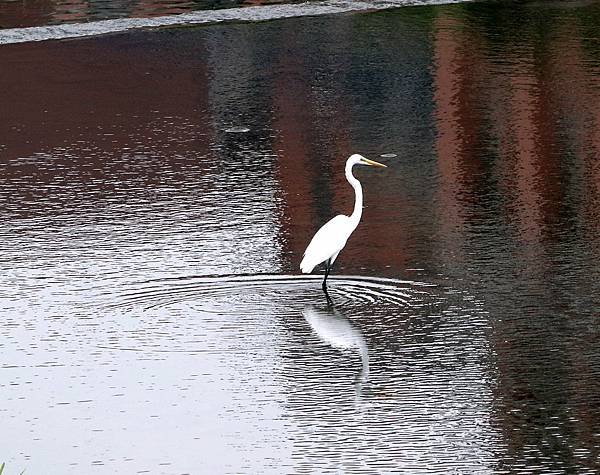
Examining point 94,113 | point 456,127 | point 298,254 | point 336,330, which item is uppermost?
point 336,330

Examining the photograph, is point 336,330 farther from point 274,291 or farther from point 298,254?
point 298,254

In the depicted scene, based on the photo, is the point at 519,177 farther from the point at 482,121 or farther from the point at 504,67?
the point at 504,67

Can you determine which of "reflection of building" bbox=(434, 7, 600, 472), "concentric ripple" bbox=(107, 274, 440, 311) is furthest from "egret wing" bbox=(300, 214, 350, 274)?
"reflection of building" bbox=(434, 7, 600, 472)

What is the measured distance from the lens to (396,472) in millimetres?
8258

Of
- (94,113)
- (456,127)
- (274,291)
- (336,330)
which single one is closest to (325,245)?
(274,291)

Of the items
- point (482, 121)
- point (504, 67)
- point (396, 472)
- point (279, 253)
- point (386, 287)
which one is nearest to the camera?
point (396, 472)

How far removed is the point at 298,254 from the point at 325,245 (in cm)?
104

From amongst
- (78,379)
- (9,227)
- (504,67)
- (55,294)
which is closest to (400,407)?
(78,379)

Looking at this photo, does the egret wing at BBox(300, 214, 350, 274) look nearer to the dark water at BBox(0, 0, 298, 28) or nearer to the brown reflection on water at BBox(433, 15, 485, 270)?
the brown reflection on water at BBox(433, 15, 485, 270)

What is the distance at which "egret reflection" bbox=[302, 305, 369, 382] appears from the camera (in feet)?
34.3

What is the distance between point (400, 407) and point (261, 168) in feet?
21.6

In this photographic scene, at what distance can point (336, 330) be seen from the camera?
426 inches

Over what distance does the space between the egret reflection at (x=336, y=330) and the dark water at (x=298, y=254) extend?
3 cm

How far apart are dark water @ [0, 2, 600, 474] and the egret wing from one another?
245 millimetres
